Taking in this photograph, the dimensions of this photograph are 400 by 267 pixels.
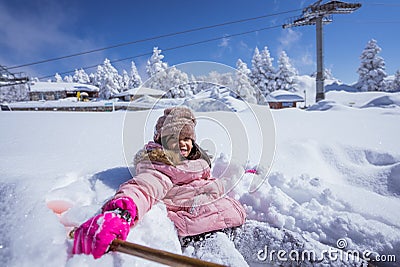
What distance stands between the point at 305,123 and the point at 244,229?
3.42 metres

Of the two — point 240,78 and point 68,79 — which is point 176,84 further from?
point 68,79

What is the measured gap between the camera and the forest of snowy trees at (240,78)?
1699 millimetres

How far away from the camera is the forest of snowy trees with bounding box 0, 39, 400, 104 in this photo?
5.57 ft

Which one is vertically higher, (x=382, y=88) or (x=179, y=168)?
(x=382, y=88)

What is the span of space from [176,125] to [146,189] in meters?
0.65

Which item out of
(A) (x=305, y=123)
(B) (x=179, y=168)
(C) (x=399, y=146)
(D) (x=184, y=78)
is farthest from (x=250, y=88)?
(A) (x=305, y=123)

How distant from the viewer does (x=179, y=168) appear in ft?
5.06

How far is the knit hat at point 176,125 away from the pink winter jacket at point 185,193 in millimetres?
201

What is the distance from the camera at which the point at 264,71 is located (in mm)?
27875

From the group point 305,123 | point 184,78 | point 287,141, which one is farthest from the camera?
point 305,123

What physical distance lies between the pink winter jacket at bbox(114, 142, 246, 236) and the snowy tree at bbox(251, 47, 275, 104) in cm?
2773

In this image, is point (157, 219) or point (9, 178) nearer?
point (157, 219)

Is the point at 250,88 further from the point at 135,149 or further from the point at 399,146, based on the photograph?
the point at 399,146

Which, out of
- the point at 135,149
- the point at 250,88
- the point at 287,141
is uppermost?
the point at 250,88
